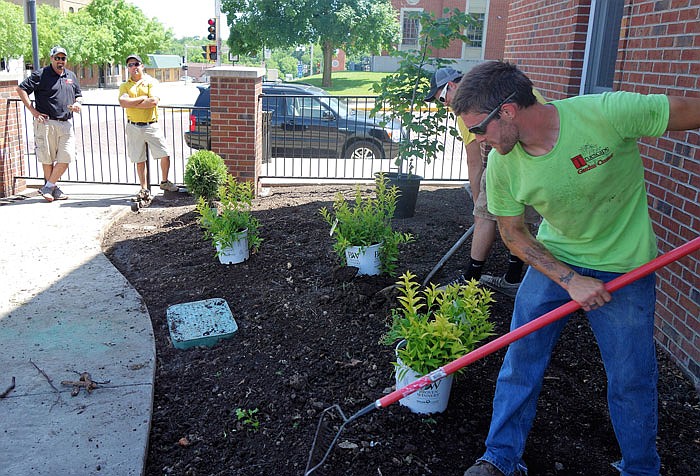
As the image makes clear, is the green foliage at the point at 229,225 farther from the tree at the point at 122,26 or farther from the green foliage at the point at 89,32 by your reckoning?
the tree at the point at 122,26

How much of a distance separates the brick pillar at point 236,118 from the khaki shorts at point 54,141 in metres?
1.86

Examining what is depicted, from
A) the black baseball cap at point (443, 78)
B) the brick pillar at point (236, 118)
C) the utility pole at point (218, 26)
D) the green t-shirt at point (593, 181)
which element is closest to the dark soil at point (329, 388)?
the green t-shirt at point (593, 181)

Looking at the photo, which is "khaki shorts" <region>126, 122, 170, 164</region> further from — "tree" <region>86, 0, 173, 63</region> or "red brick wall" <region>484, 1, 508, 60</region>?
"tree" <region>86, 0, 173, 63</region>

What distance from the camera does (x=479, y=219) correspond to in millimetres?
4676

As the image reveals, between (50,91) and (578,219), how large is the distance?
7576 millimetres

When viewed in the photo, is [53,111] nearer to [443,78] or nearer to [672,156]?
[443,78]

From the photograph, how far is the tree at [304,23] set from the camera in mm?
37625

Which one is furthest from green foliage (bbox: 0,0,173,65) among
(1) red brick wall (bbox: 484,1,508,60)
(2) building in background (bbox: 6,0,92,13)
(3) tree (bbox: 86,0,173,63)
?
(1) red brick wall (bbox: 484,1,508,60)

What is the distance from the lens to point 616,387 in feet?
8.30

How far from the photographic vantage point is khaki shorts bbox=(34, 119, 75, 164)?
27.3ft

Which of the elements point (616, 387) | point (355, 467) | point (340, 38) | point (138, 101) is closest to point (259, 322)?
point (355, 467)

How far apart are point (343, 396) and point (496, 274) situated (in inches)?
84.4

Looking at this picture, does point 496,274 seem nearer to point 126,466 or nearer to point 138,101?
point 126,466

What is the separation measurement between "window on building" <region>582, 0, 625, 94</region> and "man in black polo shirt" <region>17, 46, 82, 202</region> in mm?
6162
